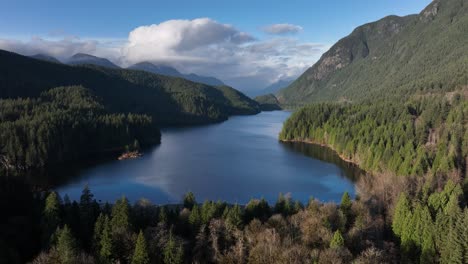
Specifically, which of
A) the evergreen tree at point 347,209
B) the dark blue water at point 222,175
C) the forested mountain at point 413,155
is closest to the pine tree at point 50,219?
the dark blue water at point 222,175

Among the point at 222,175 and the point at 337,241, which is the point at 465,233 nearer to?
the point at 337,241

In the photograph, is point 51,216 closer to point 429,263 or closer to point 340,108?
point 429,263

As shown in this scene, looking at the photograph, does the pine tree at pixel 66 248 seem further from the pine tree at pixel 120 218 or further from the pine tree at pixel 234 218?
the pine tree at pixel 234 218

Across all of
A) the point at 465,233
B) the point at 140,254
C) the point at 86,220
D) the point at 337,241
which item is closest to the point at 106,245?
the point at 140,254

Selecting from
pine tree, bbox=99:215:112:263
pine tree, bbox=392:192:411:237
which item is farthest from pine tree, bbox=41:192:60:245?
pine tree, bbox=392:192:411:237

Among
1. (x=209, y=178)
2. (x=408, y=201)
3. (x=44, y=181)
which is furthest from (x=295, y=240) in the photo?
(x=44, y=181)
